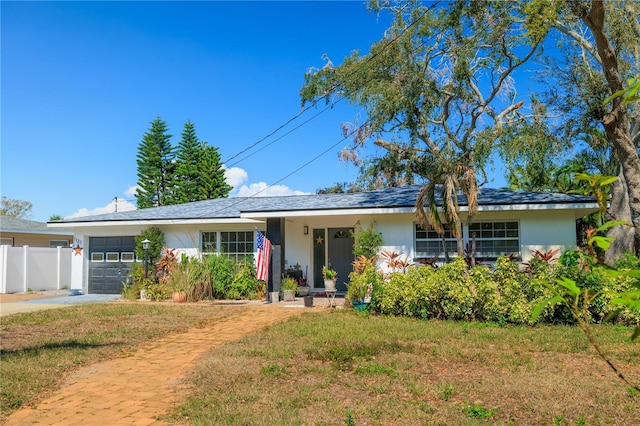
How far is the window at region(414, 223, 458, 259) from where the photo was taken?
1450cm

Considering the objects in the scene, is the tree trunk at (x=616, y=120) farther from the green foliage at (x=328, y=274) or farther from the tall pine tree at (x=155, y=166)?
the tall pine tree at (x=155, y=166)

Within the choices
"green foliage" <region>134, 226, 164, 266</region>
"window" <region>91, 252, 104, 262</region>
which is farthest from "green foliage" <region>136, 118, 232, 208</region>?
"green foliage" <region>134, 226, 164, 266</region>

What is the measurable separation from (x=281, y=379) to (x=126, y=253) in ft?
45.4

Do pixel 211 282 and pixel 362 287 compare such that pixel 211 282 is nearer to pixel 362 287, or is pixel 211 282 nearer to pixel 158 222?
pixel 158 222

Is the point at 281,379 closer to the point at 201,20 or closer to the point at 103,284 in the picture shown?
the point at 201,20

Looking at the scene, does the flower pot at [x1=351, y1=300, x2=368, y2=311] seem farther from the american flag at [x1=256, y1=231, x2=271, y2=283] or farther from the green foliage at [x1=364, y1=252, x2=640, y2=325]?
the american flag at [x1=256, y1=231, x2=271, y2=283]

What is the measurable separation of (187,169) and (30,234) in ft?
54.5

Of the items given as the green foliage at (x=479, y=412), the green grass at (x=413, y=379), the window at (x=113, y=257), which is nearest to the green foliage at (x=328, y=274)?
the green grass at (x=413, y=379)

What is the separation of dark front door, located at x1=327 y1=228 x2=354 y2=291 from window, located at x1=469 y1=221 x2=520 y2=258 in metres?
4.49

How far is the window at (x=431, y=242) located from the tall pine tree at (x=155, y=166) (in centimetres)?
3017

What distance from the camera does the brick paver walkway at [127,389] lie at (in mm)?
4891

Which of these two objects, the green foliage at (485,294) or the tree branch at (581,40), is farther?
the tree branch at (581,40)

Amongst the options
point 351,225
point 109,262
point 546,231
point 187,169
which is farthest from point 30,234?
point 546,231

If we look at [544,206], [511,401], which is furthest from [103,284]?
[511,401]
